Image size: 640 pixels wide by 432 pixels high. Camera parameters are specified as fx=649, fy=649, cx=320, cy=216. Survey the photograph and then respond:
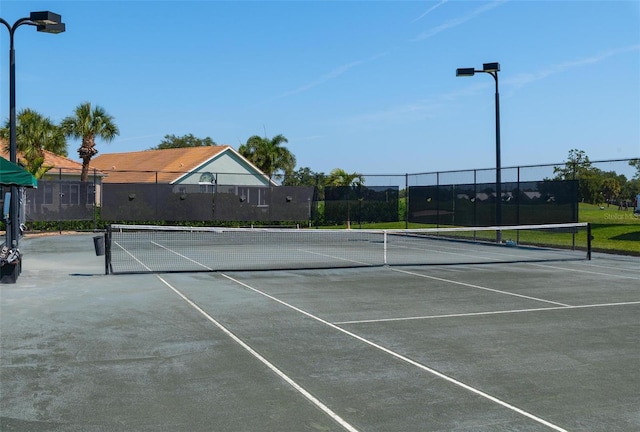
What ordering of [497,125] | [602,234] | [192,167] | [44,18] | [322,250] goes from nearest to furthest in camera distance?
[44,18] → [322,250] → [497,125] → [602,234] → [192,167]

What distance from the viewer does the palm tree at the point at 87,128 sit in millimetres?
40344

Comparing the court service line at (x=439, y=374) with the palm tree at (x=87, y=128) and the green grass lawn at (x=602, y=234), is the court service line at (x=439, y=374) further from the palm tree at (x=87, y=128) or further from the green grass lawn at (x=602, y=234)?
the palm tree at (x=87, y=128)

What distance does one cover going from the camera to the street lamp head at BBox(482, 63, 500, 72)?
Result: 84.0 ft

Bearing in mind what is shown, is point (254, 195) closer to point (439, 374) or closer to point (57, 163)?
point (57, 163)

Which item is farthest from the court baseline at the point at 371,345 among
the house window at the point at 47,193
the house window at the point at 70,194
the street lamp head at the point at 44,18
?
the house window at the point at 70,194

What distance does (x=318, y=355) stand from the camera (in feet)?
25.0

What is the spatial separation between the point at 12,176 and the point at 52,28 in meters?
5.41

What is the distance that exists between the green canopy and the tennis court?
2.15m

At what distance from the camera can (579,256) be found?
2109cm

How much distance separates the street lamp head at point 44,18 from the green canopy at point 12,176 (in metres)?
4.93

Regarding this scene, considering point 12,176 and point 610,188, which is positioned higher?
point 610,188

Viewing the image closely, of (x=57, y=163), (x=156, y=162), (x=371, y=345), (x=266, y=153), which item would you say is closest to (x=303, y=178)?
(x=266, y=153)

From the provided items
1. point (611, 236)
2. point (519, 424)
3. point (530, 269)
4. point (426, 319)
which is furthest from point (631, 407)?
point (611, 236)

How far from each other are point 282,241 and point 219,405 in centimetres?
2348
